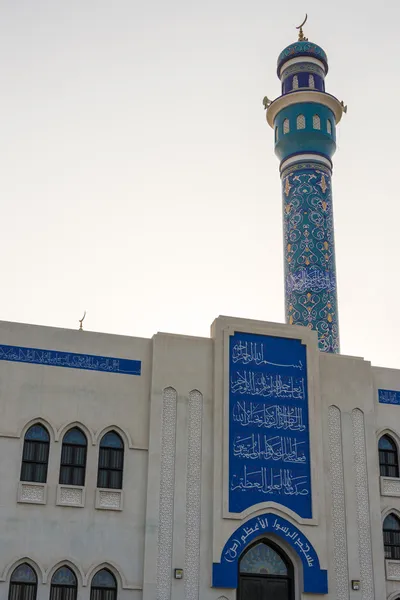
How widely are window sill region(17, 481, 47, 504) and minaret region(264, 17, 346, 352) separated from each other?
8016 mm

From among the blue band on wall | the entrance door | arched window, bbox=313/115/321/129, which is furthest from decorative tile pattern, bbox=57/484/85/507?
arched window, bbox=313/115/321/129

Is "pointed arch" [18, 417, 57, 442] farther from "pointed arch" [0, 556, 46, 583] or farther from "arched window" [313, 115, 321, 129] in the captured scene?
"arched window" [313, 115, 321, 129]

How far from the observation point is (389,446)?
17.4m

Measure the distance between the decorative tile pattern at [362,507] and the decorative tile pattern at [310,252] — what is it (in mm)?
3370

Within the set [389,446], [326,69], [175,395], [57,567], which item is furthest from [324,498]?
[326,69]

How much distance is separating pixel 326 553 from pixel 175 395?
398 centimetres

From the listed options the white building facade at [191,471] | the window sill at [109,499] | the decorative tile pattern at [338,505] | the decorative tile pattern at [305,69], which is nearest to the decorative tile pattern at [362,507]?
the white building facade at [191,471]

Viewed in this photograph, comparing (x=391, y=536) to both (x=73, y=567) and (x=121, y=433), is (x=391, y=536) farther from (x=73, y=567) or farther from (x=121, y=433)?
(x=73, y=567)

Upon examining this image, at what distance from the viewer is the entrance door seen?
1544 centimetres

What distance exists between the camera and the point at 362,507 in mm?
16406

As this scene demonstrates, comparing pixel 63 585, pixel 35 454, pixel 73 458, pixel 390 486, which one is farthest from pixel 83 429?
pixel 390 486

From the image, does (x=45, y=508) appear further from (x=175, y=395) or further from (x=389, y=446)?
(x=389, y=446)

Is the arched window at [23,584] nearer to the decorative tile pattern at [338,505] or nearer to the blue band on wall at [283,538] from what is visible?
the blue band on wall at [283,538]

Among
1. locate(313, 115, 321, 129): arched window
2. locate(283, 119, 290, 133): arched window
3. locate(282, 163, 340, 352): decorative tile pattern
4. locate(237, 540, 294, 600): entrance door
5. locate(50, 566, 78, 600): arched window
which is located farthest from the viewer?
locate(283, 119, 290, 133): arched window
